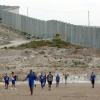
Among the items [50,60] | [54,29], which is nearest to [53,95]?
[50,60]

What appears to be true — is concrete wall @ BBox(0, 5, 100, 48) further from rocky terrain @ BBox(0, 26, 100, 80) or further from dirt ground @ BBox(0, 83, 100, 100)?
dirt ground @ BBox(0, 83, 100, 100)

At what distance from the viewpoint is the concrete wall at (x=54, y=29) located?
85.7m

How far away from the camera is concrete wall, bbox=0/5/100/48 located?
3374 inches

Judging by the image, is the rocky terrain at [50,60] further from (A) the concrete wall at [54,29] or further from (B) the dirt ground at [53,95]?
(B) the dirt ground at [53,95]

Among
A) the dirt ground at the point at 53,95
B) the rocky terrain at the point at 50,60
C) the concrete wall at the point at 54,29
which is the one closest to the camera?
the dirt ground at the point at 53,95

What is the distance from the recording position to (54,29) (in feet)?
311

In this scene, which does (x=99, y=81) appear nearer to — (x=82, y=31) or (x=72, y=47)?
(x=72, y=47)

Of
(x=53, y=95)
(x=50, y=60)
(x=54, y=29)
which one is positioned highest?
(x=54, y=29)

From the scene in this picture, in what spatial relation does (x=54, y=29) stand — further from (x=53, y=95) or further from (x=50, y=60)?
(x=53, y=95)

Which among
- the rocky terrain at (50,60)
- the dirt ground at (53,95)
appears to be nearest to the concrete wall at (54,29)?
the rocky terrain at (50,60)

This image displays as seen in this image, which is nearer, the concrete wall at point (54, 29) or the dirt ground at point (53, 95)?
the dirt ground at point (53, 95)

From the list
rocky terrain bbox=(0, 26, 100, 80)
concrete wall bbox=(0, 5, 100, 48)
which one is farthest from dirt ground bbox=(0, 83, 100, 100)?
concrete wall bbox=(0, 5, 100, 48)

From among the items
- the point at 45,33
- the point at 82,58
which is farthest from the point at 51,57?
the point at 45,33

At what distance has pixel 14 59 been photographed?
231ft
